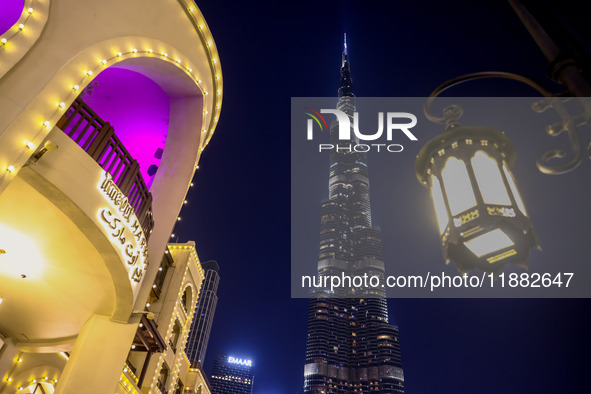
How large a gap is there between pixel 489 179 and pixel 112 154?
8686mm

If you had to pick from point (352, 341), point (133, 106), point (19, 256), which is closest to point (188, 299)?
point (133, 106)

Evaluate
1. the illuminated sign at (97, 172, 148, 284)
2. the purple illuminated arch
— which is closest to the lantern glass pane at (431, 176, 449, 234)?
the illuminated sign at (97, 172, 148, 284)

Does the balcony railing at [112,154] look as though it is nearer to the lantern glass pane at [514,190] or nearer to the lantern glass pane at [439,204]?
the lantern glass pane at [439,204]

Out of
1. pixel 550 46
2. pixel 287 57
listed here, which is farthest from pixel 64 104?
pixel 287 57

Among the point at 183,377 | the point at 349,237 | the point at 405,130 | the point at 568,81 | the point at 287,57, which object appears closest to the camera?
the point at 568,81

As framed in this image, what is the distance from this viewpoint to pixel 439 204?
4.00 m

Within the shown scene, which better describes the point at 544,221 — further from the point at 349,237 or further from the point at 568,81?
the point at 349,237

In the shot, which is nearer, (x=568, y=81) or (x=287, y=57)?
(x=568, y=81)

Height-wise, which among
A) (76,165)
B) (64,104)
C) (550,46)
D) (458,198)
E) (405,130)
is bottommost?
(458,198)

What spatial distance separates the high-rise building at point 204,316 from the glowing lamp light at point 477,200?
177 metres

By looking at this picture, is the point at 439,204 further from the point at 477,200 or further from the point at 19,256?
the point at 19,256

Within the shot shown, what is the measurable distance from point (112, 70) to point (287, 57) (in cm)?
11183

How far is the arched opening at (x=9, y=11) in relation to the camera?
941cm

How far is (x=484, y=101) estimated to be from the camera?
6.75 m
